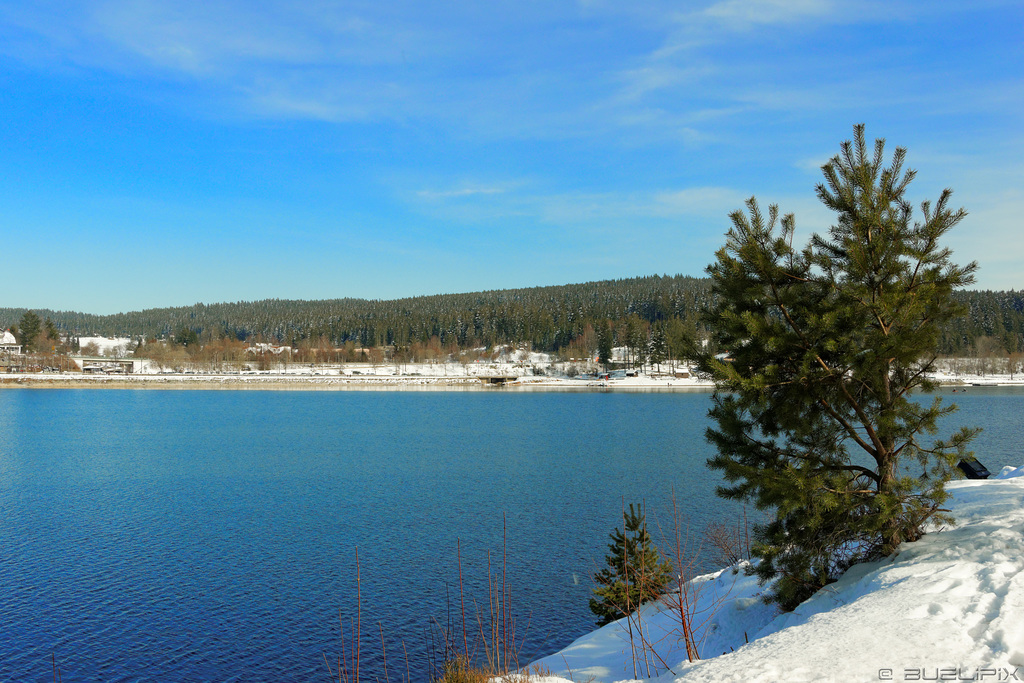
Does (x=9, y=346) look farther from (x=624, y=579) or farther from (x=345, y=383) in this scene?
(x=624, y=579)

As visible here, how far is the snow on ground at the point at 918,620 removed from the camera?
6.52 meters

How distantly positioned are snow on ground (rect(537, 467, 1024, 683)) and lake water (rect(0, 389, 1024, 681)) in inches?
231

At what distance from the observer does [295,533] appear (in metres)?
25.7

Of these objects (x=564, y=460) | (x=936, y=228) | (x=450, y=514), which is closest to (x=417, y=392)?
(x=564, y=460)

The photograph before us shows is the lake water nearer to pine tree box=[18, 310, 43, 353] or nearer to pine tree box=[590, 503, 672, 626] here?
pine tree box=[590, 503, 672, 626]

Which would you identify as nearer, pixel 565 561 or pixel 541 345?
pixel 565 561

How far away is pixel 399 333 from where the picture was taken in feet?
628

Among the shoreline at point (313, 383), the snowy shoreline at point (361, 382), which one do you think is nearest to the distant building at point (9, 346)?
the snowy shoreline at point (361, 382)

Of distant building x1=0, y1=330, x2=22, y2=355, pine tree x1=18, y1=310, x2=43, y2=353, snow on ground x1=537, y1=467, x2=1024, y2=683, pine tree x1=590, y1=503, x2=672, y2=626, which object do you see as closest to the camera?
snow on ground x1=537, y1=467, x2=1024, y2=683

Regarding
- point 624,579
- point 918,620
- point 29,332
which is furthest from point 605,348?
point 29,332

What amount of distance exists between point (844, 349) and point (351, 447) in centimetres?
4420

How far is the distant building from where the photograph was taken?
161587 millimetres

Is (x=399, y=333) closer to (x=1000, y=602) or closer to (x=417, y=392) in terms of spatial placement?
(x=417, y=392)

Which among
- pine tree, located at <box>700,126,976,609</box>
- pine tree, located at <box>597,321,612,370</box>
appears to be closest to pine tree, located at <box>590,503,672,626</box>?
pine tree, located at <box>700,126,976,609</box>
